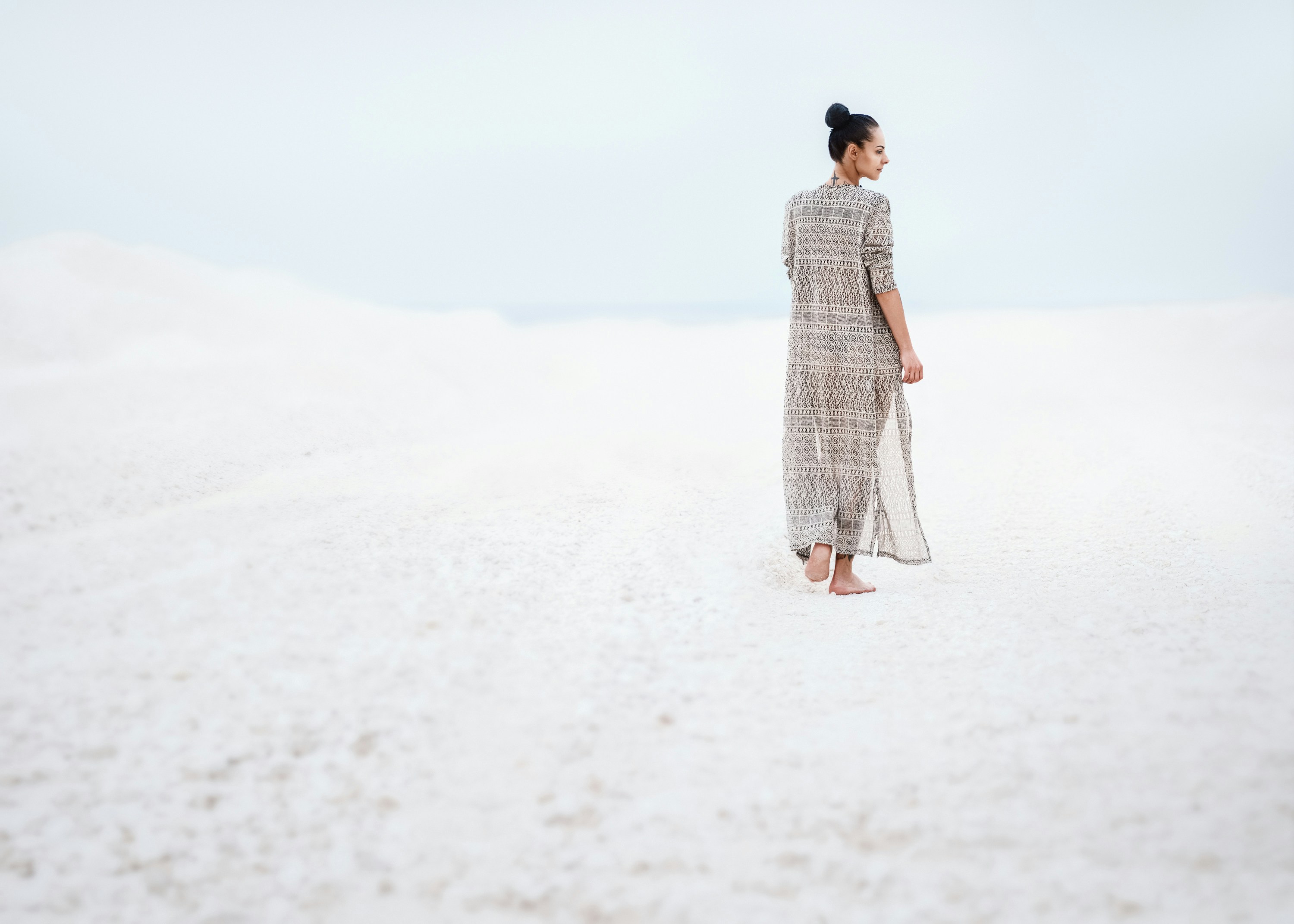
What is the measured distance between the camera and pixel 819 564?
2354mm

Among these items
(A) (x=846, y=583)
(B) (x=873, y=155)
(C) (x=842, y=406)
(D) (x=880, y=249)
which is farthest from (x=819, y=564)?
(B) (x=873, y=155)

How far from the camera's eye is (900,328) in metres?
2.36

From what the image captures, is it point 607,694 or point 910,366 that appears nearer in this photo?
point 607,694

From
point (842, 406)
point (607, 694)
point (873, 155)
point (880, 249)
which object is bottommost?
point (607, 694)

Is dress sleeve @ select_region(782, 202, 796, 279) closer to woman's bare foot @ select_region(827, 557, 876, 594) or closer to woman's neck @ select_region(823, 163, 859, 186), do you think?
woman's neck @ select_region(823, 163, 859, 186)

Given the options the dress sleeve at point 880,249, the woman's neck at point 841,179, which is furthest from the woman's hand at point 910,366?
the woman's neck at point 841,179

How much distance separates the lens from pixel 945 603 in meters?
2.15

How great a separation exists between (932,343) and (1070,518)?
4134 mm

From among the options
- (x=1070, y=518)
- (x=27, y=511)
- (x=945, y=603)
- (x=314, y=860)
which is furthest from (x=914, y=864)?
(x=27, y=511)

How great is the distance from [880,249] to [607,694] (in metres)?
1.29

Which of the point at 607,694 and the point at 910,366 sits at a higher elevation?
the point at 910,366

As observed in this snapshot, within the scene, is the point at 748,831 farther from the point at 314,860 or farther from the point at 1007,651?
the point at 1007,651

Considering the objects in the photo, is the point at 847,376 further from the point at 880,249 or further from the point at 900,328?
the point at 880,249

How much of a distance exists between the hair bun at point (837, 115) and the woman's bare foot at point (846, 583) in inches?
42.1
